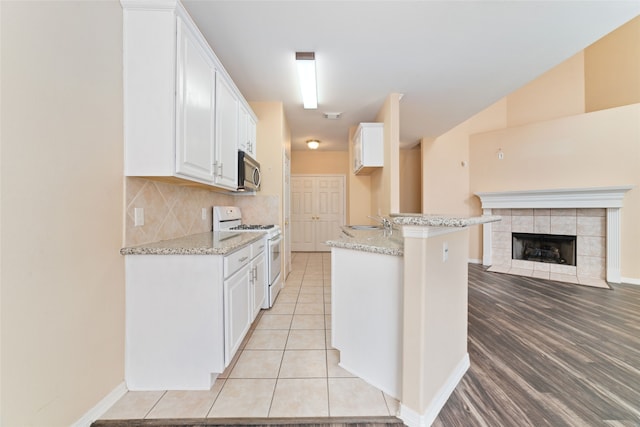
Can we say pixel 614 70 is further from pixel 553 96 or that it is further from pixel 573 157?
pixel 573 157

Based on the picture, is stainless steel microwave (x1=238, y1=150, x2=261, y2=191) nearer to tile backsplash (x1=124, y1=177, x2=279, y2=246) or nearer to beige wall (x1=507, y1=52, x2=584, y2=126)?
tile backsplash (x1=124, y1=177, x2=279, y2=246)

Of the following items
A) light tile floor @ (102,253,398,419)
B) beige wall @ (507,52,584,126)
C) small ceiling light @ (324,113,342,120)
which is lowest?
light tile floor @ (102,253,398,419)

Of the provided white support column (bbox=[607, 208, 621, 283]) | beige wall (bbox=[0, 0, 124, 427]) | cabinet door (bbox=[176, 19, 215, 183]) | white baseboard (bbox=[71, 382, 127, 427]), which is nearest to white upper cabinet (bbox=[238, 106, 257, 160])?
cabinet door (bbox=[176, 19, 215, 183])

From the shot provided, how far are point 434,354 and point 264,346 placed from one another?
1317mm

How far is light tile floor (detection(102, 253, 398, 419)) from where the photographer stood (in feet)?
4.22

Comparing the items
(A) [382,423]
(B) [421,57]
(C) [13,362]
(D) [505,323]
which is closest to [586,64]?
(B) [421,57]

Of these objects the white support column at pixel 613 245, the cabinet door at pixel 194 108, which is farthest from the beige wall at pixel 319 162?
the white support column at pixel 613 245

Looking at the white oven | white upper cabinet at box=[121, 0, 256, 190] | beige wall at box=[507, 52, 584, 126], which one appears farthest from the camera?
beige wall at box=[507, 52, 584, 126]

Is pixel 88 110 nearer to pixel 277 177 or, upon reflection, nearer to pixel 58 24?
pixel 58 24

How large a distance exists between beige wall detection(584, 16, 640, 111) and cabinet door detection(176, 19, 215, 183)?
19.9 ft

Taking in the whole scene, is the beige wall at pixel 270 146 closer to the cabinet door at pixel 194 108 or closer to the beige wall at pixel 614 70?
the cabinet door at pixel 194 108

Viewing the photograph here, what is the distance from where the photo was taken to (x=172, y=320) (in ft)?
Answer: 4.68

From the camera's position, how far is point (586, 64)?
4.10 meters

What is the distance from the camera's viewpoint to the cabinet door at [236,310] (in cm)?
149
